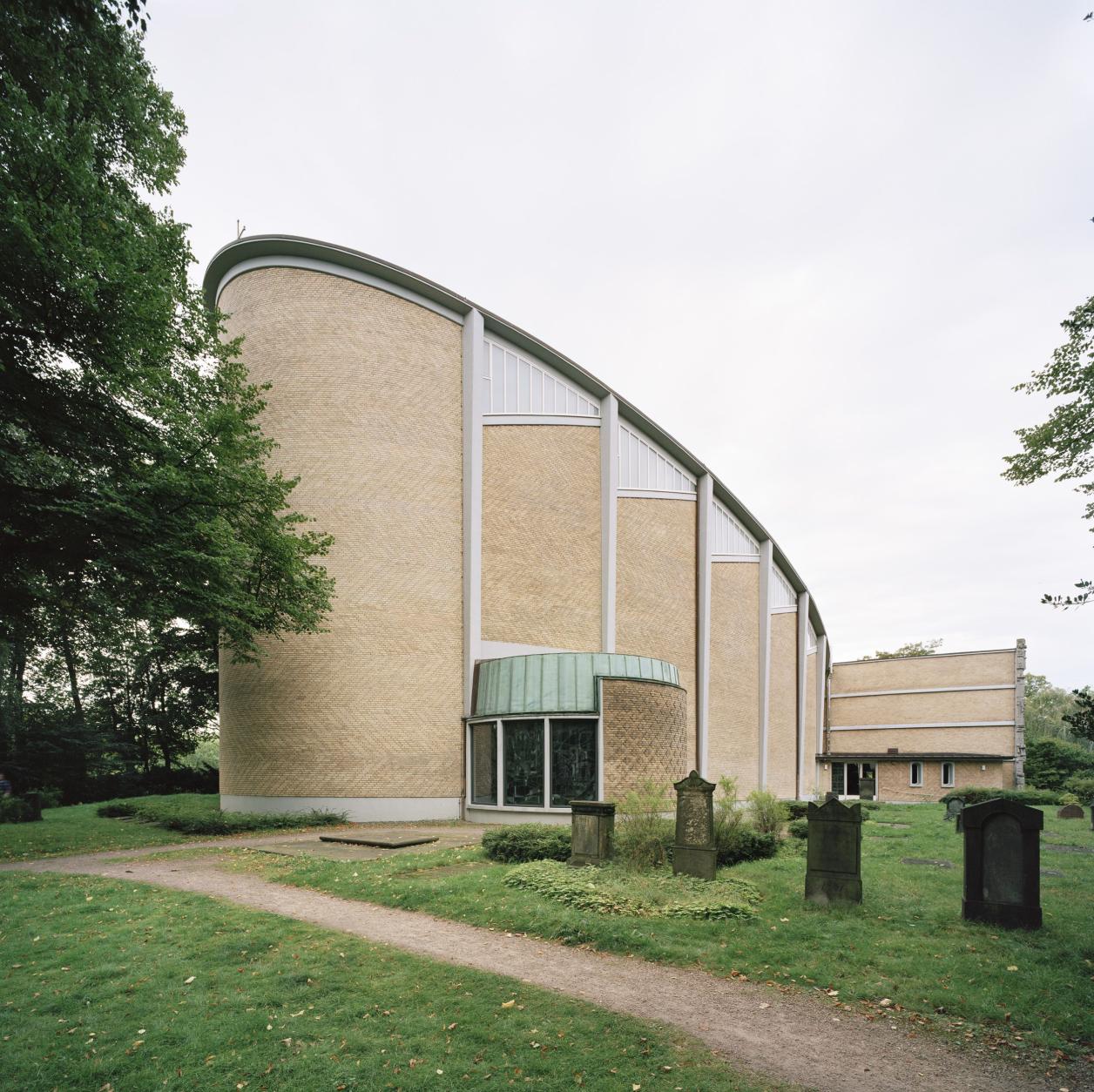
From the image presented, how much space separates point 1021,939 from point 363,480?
64.0ft

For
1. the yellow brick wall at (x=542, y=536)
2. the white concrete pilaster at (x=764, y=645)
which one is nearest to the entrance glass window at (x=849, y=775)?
the white concrete pilaster at (x=764, y=645)

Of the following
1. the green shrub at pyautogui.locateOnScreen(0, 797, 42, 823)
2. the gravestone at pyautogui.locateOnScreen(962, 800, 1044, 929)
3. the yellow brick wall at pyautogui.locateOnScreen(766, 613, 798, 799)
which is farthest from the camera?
the yellow brick wall at pyautogui.locateOnScreen(766, 613, 798, 799)

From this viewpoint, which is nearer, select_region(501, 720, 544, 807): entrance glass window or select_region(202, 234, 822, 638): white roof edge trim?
select_region(501, 720, 544, 807): entrance glass window

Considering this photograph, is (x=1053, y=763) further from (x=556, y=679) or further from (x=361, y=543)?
(x=361, y=543)

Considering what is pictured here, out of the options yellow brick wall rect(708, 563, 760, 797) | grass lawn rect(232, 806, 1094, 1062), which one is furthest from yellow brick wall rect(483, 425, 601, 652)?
grass lawn rect(232, 806, 1094, 1062)

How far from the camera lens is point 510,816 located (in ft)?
67.3

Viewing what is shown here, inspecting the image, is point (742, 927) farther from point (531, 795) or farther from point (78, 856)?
point (78, 856)

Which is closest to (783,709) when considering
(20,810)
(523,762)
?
(523,762)

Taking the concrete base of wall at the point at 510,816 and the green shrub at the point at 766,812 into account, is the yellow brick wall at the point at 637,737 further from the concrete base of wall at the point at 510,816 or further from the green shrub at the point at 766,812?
the green shrub at the point at 766,812

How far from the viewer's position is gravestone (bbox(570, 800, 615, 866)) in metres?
12.3

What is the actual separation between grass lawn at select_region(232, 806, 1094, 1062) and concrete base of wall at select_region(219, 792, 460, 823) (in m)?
8.18

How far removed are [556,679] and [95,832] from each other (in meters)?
12.9

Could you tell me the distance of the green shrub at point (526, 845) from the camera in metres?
13.2

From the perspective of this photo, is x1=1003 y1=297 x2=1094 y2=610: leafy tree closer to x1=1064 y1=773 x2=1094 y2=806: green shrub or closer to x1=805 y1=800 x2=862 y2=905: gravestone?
x1=805 y1=800 x2=862 y2=905: gravestone
